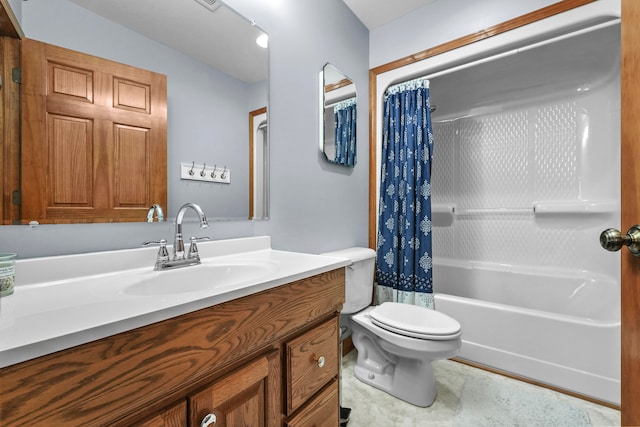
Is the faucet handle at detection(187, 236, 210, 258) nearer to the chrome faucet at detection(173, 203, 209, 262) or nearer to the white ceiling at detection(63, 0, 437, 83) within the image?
the chrome faucet at detection(173, 203, 209, 262)

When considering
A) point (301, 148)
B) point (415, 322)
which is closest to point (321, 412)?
point (415, 322)

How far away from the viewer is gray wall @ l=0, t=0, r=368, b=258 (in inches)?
46.8

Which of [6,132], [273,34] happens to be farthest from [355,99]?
[6,132]

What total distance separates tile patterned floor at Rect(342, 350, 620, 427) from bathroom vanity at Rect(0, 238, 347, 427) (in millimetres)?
567

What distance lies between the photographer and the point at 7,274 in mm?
612

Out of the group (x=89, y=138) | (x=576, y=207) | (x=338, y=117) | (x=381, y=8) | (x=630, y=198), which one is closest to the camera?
(x=630, y=198)

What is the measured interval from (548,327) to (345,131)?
1.62 m

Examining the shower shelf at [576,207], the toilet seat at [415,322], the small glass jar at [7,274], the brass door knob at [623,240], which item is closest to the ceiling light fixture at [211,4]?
the small glass jar at [7,274]

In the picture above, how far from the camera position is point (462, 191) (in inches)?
100

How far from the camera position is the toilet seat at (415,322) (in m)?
1.31

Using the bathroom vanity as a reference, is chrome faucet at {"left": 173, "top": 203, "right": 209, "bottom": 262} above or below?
above

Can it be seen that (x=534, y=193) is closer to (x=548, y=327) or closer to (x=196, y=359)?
(x=548, y=327)

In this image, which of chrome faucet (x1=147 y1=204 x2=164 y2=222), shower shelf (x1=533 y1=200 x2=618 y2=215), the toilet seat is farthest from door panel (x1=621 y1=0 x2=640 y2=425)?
shower shelf (x1=533 y1=200 x2=618 y2=215)

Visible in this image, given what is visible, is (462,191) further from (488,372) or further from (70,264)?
(70,264)
